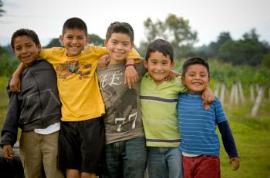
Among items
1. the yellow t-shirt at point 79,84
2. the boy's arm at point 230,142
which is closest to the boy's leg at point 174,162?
the boy's arm at point 230,142

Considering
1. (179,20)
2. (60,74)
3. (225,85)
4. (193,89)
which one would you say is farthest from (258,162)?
(179,20)

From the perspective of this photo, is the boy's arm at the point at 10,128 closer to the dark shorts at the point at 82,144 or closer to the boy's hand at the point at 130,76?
the dark shorts at the point at 82,144

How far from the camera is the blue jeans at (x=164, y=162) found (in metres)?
2.65

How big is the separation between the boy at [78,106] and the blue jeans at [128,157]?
0.09 m

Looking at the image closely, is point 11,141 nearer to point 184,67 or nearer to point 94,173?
point 94,173

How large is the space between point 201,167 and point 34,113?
4.32 ft

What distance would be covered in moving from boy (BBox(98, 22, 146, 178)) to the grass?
9.01 ft

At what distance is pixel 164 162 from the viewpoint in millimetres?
2678

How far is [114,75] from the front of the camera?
2.73m

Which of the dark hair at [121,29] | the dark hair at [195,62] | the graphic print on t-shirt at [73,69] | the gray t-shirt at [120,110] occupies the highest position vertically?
the dark hair at [121,29]

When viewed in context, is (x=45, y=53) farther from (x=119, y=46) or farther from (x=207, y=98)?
(x=207, y=98)

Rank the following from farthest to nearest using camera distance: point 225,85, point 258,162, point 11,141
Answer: point 225,85 → point 258,162 → point 11,141

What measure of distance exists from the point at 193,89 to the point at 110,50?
69 centimetres

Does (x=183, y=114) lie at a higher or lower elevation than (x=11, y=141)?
higher
